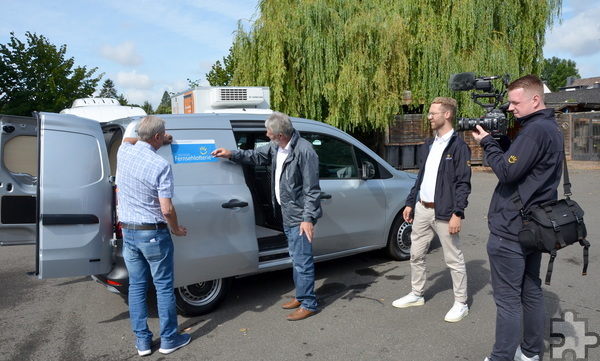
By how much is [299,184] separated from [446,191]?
129 centimetres

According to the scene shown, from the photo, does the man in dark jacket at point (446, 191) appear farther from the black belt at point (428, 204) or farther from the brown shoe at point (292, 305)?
the brown shoe at point (292, 305)

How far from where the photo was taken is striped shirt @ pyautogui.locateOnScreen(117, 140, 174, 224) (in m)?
3.49

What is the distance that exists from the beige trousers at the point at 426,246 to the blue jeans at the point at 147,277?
2.26 meters

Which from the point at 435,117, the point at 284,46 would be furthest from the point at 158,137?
the point at 284,46

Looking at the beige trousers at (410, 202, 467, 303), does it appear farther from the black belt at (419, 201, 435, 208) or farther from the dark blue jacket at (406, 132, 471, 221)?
the dark blue jacket at (406, 132, 471, 221)

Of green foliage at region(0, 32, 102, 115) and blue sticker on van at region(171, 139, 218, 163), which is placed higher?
green foliage at region(0, 32, 102, 115)

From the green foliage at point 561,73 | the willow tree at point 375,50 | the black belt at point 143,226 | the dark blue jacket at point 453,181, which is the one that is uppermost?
the green foliage at point 561,73

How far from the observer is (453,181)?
161 inches

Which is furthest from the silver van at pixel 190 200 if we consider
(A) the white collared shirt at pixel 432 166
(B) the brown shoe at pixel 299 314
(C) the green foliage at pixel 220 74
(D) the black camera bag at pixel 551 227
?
(C) the green foliage at pixel 220 74

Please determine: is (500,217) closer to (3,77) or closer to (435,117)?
(435,117)

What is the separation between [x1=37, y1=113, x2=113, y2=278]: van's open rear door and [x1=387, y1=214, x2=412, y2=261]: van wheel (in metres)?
3.43

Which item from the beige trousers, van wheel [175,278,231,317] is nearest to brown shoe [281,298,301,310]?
van wheel [175,278,231,317]

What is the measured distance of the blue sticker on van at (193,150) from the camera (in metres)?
4.09

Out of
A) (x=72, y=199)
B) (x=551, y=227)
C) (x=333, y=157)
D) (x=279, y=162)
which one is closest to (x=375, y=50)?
(x=333, y=157)
